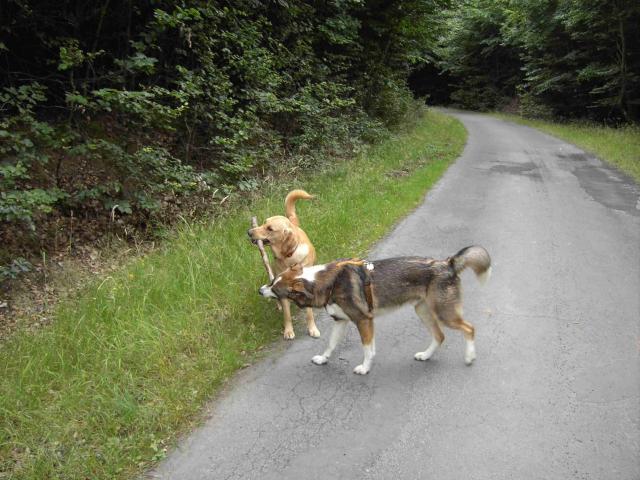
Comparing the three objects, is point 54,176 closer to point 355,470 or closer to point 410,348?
point 410,348

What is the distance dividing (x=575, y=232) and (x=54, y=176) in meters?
8.58

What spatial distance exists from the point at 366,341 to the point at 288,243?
4.46 feet

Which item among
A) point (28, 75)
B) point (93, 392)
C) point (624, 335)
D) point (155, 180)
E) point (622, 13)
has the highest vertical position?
point (622, 13)

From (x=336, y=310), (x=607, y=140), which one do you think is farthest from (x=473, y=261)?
(x=607, y=140)

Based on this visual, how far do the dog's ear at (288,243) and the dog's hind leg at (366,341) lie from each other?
1.17 meters

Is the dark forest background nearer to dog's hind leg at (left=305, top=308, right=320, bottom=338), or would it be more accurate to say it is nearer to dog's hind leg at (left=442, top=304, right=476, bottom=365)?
dog's hind leg at (left=305, top=308, right=320, bottom=338)

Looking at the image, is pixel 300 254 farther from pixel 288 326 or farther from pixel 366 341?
pixel 366 341

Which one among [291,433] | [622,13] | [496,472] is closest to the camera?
[496,472]

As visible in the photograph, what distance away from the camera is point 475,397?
4312 mm

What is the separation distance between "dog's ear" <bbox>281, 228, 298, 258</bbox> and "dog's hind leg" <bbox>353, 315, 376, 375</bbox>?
117cm

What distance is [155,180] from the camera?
8.12 m

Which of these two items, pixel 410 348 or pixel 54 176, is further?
pixel 54 176

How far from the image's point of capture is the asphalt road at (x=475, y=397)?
3545 millimetres

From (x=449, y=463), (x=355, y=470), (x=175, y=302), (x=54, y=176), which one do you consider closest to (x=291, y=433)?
(x=355, y=470)
